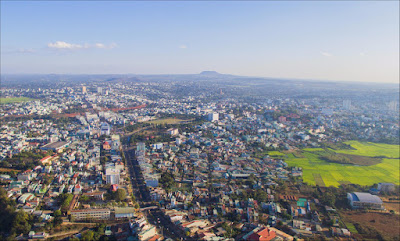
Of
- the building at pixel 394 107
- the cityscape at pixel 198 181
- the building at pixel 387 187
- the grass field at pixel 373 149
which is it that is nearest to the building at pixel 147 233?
the cityscape at pixel 198 181

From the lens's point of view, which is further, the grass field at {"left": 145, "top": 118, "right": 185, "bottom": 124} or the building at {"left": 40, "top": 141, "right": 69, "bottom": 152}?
the grass field at {"left": 145, "top": 118, "right": 185, "bottom": 124}

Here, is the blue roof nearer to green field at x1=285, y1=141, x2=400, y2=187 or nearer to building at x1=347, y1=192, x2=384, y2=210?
building at x1=347, y1=192, x2=384, y2=210

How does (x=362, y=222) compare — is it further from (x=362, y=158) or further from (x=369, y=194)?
(x=362, y=158)

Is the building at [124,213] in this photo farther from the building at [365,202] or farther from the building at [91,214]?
the building at [365,202]

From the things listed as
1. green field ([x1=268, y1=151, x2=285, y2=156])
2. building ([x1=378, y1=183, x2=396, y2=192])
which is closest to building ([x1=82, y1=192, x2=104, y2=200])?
green field ([x1=268, y1=151, x2=285, y2=156])

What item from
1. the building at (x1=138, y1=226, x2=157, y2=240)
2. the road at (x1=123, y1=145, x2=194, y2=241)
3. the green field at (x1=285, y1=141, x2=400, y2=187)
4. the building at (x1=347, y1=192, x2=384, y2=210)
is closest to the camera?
the building at (x1=138, y1=226, x2=157, y2=240)
